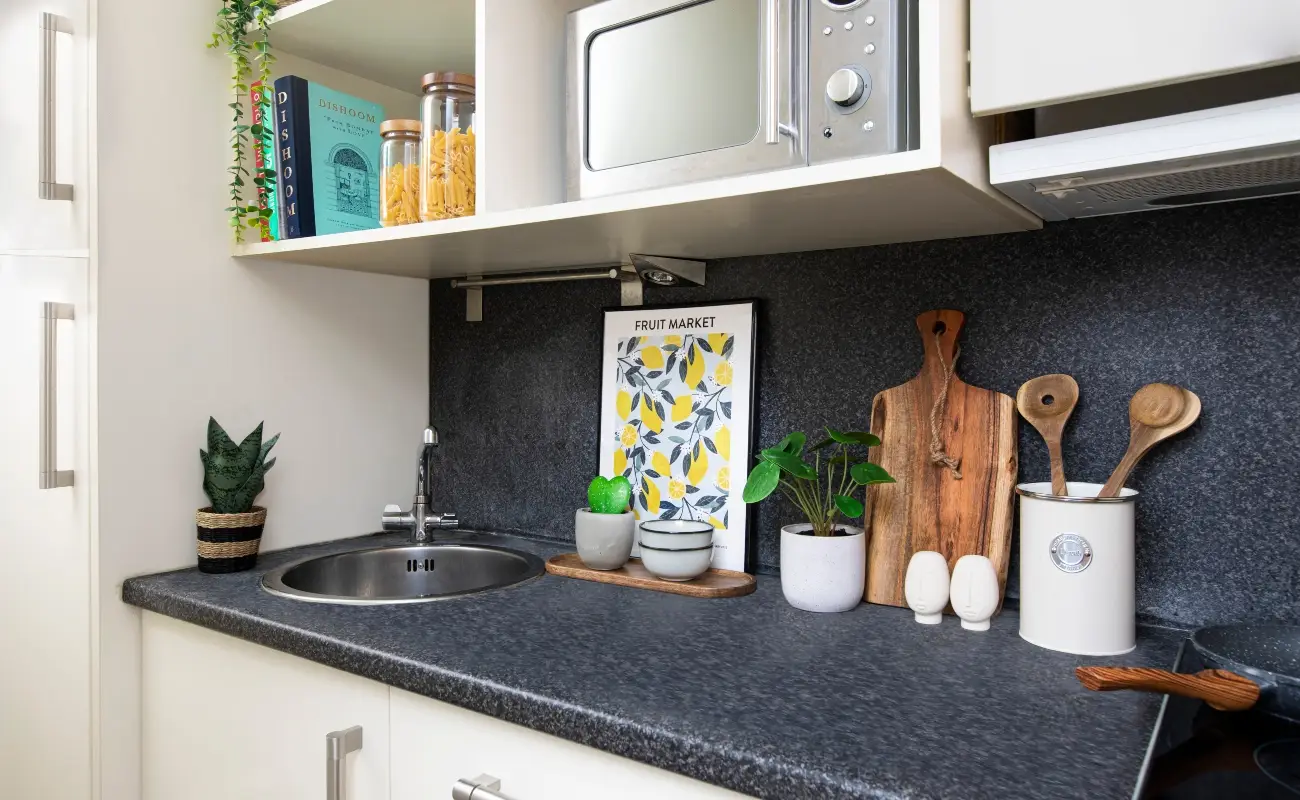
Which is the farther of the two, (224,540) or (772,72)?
(224,540)

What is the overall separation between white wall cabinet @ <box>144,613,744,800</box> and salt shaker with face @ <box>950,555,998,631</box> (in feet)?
1.48

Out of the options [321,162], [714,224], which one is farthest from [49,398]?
[714,224]

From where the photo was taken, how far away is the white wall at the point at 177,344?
1292 mm

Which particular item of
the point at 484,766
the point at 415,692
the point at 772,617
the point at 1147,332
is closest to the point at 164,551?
the point at 415,692

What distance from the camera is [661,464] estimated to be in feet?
4.71

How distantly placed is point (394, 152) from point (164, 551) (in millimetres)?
733

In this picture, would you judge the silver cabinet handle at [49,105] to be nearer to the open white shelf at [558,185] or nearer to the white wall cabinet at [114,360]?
the white wall cabinet at [114,360]

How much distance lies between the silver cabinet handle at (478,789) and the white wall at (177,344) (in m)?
0.73

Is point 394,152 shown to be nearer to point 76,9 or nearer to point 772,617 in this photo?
point 76,9

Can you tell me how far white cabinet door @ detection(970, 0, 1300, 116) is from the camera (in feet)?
2.32

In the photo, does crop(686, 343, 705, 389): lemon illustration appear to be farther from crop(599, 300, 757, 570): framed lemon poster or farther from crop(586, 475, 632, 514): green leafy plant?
crop(586, 475, 632, 514): green leafy plant

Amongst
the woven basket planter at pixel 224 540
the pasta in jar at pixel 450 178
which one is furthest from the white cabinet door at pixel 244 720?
the pasta in jar at pixel 450 178

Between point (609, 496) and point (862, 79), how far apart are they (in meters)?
0.73

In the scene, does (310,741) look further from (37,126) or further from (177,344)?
(37,126)
